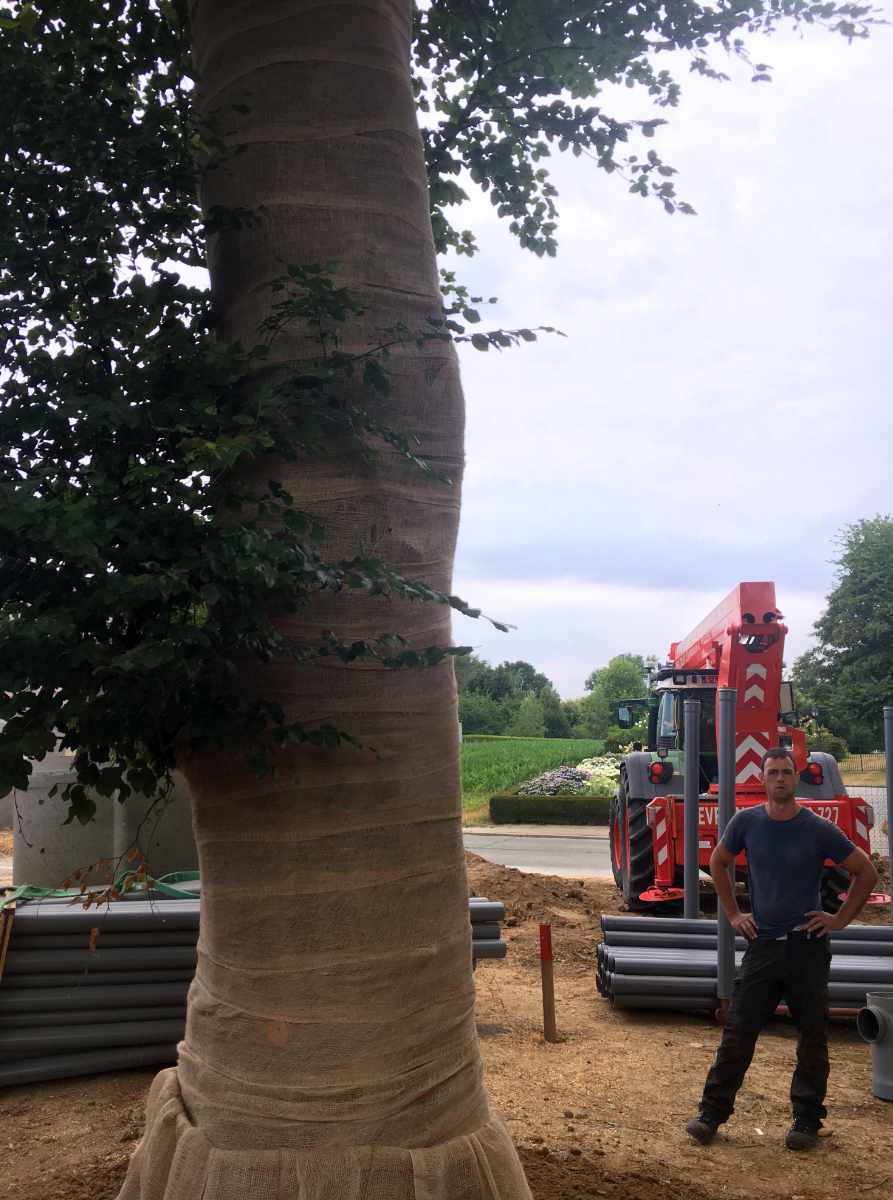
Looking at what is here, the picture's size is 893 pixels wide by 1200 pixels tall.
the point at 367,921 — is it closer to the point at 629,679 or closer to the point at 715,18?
the point at 715,18

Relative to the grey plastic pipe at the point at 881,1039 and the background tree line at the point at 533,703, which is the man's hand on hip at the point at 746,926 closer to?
the grey plastic pipe at the point at 881,1039

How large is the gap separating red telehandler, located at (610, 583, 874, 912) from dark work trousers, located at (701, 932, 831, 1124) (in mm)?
4306

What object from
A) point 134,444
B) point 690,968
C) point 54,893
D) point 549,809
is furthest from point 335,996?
point 549,809

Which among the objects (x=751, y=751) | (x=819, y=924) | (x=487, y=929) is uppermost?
(x=751, y=751)

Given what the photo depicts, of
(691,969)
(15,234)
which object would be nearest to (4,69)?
(15,234)

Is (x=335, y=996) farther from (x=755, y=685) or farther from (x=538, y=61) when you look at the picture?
(x=755, y=685)

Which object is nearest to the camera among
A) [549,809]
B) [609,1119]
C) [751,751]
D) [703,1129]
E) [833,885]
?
[703,1129]

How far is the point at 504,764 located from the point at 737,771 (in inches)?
1058

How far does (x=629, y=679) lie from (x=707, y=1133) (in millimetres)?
91175

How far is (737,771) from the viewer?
33.6 ft

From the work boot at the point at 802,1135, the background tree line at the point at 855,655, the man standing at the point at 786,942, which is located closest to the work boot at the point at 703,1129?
the man standing at the point at 786,942

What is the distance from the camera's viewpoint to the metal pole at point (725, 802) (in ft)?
20.7

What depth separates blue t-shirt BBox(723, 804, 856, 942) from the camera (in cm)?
488

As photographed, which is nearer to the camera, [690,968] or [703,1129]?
[703,1129]
